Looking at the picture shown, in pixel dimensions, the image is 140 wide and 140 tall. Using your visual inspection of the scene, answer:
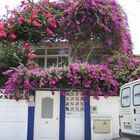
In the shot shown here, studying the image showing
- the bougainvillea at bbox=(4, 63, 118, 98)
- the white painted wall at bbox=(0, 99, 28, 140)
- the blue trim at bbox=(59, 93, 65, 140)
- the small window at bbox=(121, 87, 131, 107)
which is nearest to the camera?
the small window at bbox=(121, 87, 131, 107)

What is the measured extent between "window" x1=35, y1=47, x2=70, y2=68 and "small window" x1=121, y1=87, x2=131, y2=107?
7.07m

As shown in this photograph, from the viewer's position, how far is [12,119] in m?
14.5

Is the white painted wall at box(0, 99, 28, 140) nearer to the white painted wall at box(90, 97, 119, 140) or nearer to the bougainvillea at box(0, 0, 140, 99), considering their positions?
the bougainvillea at box(0, 0, 140, 99)

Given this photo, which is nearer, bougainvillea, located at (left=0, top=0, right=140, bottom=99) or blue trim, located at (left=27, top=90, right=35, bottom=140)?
blue trim, located at (left=27, top=90, right=35, bottom=140)

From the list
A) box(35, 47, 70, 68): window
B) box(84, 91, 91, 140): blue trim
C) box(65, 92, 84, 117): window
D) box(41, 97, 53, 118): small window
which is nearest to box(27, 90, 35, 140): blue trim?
box(41, 97, 53, 118): small window

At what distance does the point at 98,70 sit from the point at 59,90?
1824 mm

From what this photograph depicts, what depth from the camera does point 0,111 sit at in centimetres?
1448

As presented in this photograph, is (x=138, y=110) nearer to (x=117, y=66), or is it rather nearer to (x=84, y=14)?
(x=117, y=66)

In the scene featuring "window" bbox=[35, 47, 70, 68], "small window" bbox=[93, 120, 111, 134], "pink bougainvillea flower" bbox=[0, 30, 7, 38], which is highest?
"pink bougainvillea flower" bbox=[0, 30, 7, 38]

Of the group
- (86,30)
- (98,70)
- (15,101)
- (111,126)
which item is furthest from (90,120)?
(86,30)

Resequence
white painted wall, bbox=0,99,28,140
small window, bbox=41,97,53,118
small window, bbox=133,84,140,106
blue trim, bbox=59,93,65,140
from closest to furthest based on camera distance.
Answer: small window, bbox=133,84,140,106 → white painted wall, bbox=0,99,28,140 → blue trim, bbox=59,93,65,140 → small window, bbox=41,97,53,118

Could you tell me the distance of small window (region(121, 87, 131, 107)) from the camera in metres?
11.5

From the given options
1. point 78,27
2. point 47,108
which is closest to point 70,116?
point 47,108

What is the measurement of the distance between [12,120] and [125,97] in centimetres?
499
